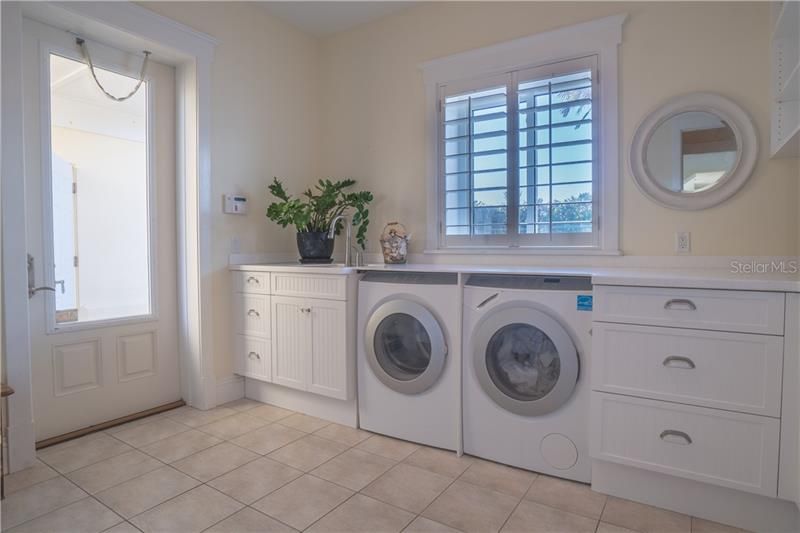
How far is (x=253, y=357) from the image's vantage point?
290cm

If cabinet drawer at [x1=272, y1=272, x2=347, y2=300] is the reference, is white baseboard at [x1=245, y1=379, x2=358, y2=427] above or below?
below

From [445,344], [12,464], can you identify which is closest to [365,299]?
[445,344]

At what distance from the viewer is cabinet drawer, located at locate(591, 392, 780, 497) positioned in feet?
5.13

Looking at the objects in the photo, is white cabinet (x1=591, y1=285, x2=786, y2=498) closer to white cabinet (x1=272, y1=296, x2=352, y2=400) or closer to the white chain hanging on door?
white cabinet (x1=272, y1=296, x2=352, y2=400)

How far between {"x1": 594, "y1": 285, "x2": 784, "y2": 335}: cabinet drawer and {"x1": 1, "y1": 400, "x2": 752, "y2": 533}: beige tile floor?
74cm

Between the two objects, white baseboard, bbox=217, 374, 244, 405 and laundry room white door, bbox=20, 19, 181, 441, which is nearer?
laundry room white door, bbox=20, 19, 181, 441

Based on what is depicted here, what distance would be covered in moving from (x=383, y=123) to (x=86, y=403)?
8.15 ft

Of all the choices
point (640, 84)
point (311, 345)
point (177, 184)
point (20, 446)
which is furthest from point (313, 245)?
point (640, 84)

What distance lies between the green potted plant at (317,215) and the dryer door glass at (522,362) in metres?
1.37

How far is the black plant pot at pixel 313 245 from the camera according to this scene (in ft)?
10.1

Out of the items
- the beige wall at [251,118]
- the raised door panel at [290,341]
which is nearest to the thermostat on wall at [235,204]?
the beige wall at [251,118]

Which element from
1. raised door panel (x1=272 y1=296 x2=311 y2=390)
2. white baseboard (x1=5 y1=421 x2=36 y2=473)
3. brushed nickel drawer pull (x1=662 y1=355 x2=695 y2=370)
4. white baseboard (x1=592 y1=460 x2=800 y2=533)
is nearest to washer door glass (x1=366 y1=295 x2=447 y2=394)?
raised door panel (x1=272 y1=296 x2=311 y2=390)

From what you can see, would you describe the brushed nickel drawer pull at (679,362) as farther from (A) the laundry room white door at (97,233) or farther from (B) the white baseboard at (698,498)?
(A) the laundry room white door at (97,233)

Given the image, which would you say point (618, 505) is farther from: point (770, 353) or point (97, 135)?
point (97, 135)
